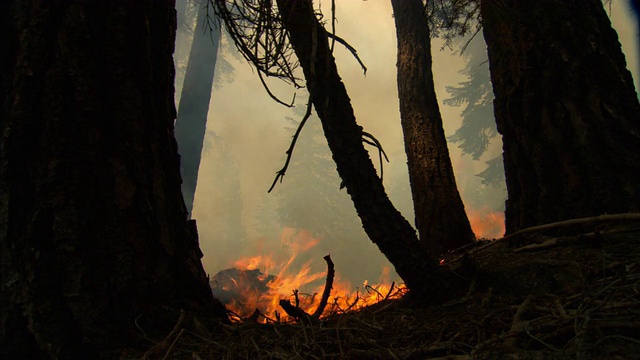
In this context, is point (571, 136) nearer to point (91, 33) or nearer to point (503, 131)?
point (503, 131)

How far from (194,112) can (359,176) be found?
8.69 metres

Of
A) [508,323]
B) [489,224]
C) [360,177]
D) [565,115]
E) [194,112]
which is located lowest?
[508,323]

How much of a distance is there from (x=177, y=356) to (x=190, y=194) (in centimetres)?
734

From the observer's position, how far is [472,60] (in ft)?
92.4

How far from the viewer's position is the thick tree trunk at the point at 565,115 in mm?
1511

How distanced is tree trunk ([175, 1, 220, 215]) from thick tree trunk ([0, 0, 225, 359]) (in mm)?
6750

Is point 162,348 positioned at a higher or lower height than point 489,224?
lower

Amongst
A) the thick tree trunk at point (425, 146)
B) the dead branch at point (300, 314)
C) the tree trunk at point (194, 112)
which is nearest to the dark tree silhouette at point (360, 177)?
the dead branch at point (300, 314)

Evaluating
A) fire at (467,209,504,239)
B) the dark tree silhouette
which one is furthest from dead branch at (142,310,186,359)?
fire at (467,209,504,239)

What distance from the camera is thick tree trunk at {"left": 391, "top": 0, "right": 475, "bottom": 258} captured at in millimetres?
3258

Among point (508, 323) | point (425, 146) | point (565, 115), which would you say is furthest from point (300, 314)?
point (425, 146)

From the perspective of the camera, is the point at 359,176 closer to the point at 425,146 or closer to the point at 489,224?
the point at 425,146

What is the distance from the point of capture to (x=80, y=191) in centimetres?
108

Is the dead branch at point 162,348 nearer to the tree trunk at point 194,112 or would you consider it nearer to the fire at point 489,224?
the tree trunk at point 194,112
